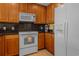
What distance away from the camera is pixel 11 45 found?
270cm

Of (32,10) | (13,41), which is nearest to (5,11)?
(13,41)

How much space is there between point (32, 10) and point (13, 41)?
1.35 meters

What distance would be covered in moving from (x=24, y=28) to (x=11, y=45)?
99 cm

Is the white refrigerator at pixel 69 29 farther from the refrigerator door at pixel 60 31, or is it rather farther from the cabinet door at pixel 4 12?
the cabinet door at pixel 4 12

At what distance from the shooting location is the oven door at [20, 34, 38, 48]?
296 cm

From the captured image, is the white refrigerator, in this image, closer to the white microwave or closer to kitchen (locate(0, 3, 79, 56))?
kitchen (locate(0, 3, 79, 56))

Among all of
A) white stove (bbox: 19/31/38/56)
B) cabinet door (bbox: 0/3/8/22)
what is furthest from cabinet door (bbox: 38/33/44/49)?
cabinet door (bbox: 0/3/8/22)

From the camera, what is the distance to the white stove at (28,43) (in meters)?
2.93

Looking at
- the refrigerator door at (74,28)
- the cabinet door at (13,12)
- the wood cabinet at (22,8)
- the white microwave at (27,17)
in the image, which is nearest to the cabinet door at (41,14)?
the white microwave at (27,17)

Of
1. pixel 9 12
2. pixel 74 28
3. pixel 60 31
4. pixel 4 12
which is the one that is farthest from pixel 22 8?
pixel 74 28

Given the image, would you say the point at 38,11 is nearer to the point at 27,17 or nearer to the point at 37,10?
the point at 37,10

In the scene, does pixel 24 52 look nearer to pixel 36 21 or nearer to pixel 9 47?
pixel 9 47

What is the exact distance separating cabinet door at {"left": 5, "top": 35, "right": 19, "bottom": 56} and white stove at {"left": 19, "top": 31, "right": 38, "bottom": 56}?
0.42 feet

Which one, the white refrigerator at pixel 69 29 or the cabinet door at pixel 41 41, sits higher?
the white refrigerator at pixel 69 29
